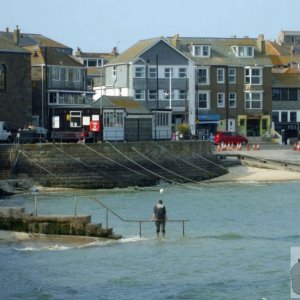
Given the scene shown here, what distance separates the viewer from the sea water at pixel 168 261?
99.3 ft

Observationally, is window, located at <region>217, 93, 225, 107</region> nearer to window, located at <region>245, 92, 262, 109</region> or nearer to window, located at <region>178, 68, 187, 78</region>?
window, located at <region>245, 92, 262, 109</region>

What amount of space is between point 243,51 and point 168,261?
72270mm

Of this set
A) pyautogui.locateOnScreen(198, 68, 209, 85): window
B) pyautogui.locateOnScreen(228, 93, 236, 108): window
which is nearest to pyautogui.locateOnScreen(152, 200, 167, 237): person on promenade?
pyautogui.locateOnScreen(198, 68, 209, 85): window

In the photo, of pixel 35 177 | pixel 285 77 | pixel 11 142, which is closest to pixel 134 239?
pixel 35 177

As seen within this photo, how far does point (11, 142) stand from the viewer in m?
70.4

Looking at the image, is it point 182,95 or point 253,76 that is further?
A: point 253,76

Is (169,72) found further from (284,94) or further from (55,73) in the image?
(284,94)

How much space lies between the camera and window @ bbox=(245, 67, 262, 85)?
342ft

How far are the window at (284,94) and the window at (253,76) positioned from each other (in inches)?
127

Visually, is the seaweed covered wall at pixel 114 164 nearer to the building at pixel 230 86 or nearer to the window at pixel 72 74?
the window at pixel 72 74

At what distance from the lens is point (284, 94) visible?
107 m

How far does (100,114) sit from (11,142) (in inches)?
266

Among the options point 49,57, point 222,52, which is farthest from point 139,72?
point 49,57

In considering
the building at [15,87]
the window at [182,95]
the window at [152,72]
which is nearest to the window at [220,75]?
the window at [182,95]
